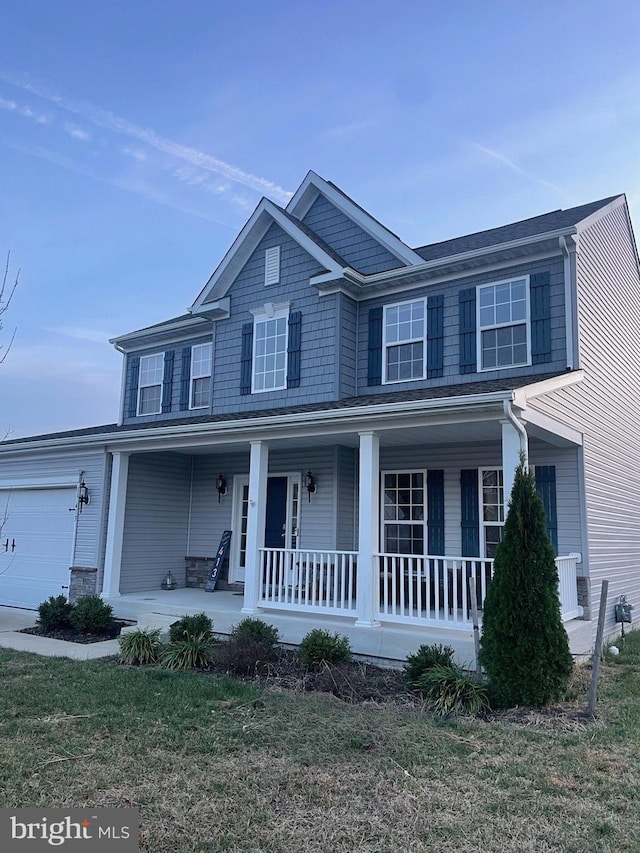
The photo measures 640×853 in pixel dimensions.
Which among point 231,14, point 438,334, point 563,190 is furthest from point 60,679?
point 563,190

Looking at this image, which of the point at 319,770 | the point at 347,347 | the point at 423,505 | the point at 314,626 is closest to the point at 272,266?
the point at 347,347

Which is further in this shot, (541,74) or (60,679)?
(541,74)

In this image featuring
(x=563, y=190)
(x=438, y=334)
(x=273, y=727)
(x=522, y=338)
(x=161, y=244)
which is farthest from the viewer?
(x=563, y=190)

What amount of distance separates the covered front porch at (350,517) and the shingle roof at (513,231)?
352 cm

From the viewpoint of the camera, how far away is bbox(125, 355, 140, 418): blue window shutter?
1468 centimetres

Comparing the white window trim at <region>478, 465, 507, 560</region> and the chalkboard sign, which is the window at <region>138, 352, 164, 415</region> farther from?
the white window trim at <region>478, 465, 507, 560</region>

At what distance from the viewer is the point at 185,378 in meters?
13.8

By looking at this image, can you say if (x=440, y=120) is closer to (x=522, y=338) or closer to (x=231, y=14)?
(x=231, y=14)

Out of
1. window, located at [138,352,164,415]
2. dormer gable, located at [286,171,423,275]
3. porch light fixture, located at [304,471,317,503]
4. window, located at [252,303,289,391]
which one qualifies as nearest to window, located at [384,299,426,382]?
dormer gable, located at [286,171,423,275]

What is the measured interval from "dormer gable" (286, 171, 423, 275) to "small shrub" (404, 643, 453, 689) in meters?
6.65

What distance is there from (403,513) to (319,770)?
6.46 m

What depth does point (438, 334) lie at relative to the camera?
10531 millimetres

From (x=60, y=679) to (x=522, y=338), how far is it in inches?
310

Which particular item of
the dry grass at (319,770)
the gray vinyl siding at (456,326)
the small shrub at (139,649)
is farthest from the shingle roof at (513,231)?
the small shrub at (139,649)
